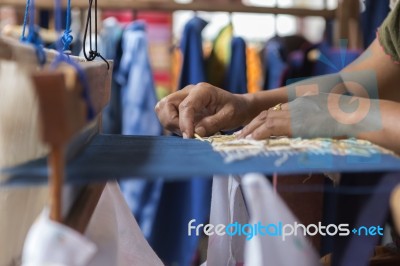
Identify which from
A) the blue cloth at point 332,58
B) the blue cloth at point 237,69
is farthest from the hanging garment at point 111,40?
the blue cloth at point 332,58

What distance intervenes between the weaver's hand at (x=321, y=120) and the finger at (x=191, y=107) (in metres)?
0.14

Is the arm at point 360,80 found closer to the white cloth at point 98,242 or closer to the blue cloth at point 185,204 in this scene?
the white cloth at point 98,242

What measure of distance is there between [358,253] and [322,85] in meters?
0.30

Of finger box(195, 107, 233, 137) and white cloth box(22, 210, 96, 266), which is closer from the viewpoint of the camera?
white cloth box(22, 210, 96, 266)

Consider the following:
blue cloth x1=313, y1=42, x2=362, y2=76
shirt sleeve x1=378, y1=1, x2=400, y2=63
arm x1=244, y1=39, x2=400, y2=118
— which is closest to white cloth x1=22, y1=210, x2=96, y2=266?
arm x1=244, y1=39, x2=400, y2=118

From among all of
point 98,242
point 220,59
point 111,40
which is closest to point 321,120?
point 98,242

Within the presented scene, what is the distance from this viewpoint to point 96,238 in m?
0.52

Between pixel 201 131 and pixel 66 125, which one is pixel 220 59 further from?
pixel 66 125

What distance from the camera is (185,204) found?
139 centimetres

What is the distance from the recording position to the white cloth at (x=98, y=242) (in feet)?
1.23

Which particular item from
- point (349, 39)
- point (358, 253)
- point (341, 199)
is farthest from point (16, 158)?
point (349, 39)

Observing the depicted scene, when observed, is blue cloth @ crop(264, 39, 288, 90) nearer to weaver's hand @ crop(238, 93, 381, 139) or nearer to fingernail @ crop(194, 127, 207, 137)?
fingernail @ crop(194, 127, 207, 137)

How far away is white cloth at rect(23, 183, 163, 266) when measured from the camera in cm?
37

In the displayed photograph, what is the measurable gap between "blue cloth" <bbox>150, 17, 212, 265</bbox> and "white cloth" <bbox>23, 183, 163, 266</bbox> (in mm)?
617
